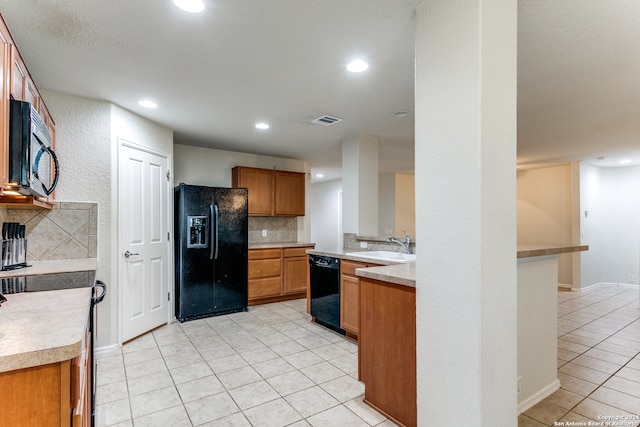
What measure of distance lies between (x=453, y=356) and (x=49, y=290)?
2.06 meters

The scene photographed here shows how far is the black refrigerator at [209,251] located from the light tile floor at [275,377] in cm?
27

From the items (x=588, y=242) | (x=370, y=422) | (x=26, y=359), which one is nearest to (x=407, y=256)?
(x=370, y=422)

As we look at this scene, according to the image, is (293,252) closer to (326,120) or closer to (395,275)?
(326,120)

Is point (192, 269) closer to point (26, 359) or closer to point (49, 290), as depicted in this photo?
point (49, 290)

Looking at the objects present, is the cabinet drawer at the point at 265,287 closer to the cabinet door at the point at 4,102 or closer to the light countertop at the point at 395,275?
the light countertop at the point at 395,275

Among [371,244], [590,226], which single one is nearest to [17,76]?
[371,244]

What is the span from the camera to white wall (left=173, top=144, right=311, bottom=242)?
474cm

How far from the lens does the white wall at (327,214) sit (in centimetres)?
910

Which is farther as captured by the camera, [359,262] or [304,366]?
[359,262]

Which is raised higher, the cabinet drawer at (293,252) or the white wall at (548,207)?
the white wall at (548,207)

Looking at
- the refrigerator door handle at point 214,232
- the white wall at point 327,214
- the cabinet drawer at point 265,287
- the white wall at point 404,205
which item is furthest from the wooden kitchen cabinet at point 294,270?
the white wall at point 327,214

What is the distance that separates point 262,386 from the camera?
7.87 feet

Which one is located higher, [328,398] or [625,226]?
[625,226]

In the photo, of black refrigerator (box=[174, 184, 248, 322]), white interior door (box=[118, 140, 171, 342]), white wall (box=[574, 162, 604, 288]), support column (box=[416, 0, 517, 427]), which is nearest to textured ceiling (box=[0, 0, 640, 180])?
support column (box=[416, 0, 517, 427])
